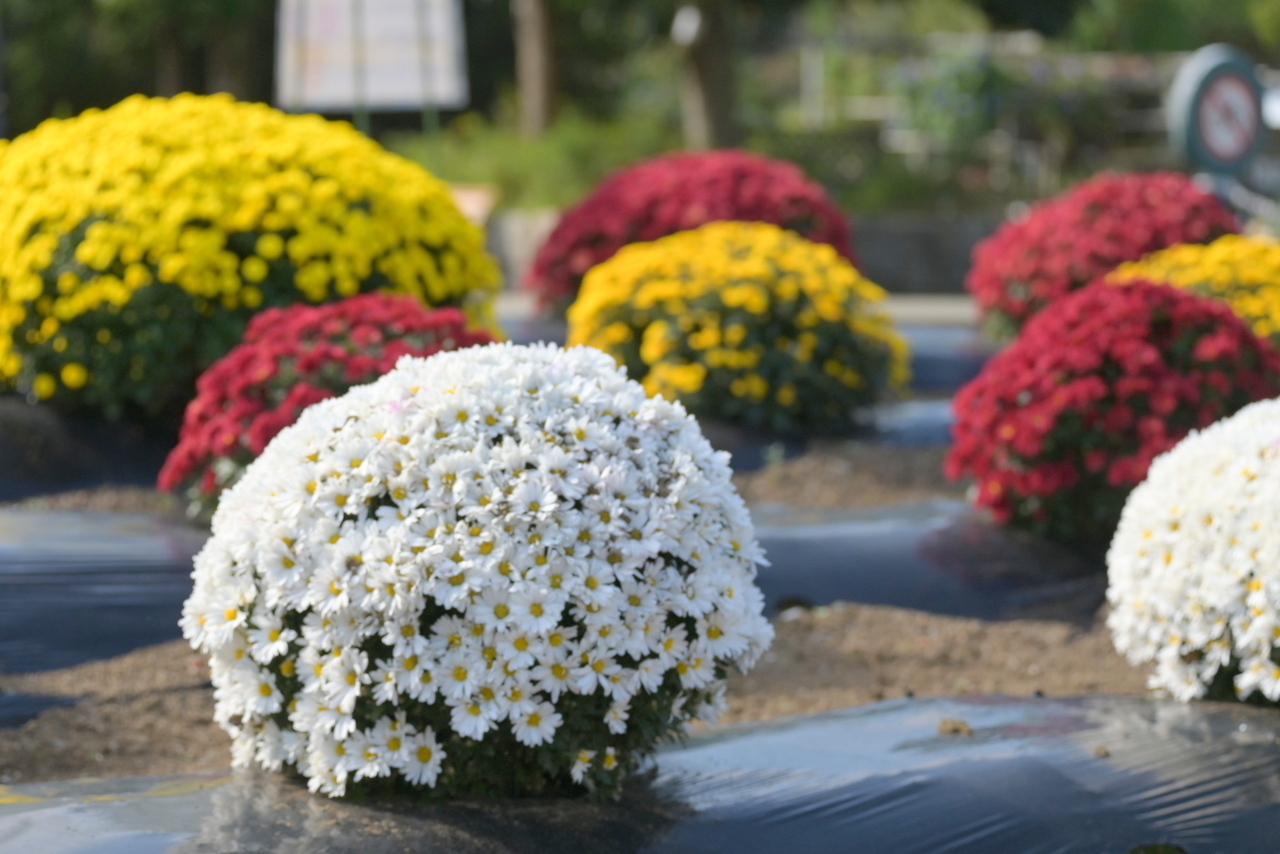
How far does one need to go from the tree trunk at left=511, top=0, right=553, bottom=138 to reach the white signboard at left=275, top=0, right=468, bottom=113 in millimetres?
4361

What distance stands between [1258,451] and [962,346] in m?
6.23

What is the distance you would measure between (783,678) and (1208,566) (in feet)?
4.31

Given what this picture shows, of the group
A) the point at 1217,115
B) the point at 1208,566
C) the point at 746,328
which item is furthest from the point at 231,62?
the point at 1208,566

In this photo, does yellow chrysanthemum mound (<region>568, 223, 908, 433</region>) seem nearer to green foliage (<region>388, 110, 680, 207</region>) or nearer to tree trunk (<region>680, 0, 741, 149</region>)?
green foliage (<region>388, 110, 680, 207</region>)

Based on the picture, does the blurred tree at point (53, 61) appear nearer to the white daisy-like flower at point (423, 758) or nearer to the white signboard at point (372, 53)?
the white signboard at point (372, 53)

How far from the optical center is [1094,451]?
541 centimetres

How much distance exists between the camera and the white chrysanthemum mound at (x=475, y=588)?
8.81ft

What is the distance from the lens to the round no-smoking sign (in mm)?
9930

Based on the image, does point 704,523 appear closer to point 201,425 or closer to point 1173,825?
point 1173,825

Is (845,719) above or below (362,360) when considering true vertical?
below

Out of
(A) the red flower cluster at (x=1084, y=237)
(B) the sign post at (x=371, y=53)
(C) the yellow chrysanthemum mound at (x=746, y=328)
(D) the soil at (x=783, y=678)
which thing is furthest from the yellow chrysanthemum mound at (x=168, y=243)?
(B) the sign post at (x=371, y=53)

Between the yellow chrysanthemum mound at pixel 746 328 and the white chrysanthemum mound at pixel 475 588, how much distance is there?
12.9 feet

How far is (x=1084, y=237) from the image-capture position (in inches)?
361

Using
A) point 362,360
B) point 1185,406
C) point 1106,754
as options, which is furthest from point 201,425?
point 1185,406
